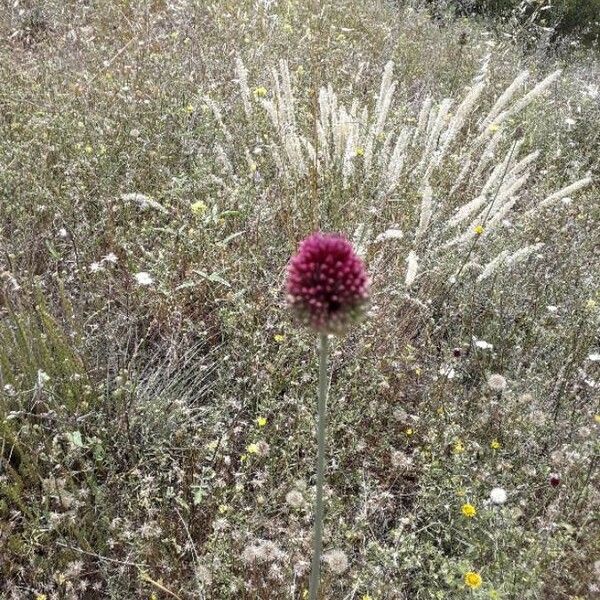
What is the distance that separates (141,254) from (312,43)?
9.08 ft

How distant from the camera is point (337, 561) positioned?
71.4 inches

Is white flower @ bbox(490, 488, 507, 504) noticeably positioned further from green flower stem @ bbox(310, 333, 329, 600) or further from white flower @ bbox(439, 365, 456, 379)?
green flower stem @ bbox(310, 333, 329, 600)

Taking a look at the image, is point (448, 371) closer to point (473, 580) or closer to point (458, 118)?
point (473, 580)

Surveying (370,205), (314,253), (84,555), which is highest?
(314,253)

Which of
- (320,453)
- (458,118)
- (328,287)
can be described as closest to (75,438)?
(320,453)

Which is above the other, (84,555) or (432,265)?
(432,265)

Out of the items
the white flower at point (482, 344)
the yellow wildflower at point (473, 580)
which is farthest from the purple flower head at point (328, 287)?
the white flower at point (482, 344)

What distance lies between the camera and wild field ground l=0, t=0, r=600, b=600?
1896mm

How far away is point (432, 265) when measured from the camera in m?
3.02

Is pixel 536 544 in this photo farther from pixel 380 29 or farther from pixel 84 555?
pixel 380 29

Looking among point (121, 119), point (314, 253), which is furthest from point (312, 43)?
point (314, 253)

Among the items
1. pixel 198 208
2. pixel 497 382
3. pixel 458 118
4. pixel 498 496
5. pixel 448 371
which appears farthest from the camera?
pixel 458 118

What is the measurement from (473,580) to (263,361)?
1.07 meters

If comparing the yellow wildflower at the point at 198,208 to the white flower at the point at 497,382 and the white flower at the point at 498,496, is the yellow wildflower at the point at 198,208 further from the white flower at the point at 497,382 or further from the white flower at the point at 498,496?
the white flower at the point at 498,496
